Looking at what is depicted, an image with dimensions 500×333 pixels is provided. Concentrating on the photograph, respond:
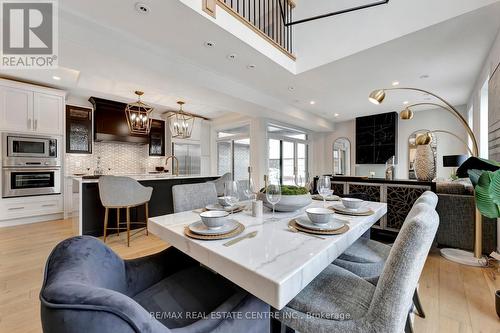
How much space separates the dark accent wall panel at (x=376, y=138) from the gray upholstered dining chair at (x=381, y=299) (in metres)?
6.16

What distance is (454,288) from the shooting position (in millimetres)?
1875

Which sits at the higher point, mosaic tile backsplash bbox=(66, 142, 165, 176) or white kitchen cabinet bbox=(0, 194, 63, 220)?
mosaic tile backsplash bbox=(66, 142, 165, 176)

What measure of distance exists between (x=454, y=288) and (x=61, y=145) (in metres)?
6.24

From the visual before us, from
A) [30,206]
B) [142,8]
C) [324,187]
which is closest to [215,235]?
[324,187]

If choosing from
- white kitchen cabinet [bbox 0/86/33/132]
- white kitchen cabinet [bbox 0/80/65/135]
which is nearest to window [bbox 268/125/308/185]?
white kitchen cabinet [bbox 0/80/65/135]

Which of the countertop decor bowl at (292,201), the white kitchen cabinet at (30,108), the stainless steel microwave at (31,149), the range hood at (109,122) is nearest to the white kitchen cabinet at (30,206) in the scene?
the stainless steel microwave at (31,149)

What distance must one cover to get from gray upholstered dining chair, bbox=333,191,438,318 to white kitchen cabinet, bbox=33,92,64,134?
5.35m

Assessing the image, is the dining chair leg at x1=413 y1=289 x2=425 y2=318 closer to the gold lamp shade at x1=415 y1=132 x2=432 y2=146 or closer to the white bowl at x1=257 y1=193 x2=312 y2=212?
the white bowl at x1=257 y1=193 x2=312 y2=212

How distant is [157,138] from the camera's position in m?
5.85

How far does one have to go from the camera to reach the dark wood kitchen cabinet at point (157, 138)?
5.72 metres

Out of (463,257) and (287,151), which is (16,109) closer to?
(287,151)

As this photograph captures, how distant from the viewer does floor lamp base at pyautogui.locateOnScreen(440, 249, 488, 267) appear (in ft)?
7.40

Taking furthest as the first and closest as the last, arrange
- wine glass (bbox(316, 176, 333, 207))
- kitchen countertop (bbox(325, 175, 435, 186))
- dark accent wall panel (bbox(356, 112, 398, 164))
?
dark accent wall panel (bbox(356, 112, 398, 164)) → kitchen countertop (bbox(325, 175, 435, 186)) → wine glass (bbox(316, 176, 333, 207))

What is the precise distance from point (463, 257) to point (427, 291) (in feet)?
3.31
